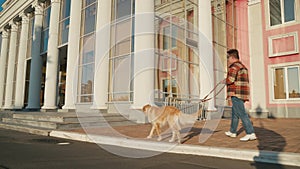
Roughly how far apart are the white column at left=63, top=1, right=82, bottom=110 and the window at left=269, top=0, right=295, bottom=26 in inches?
480

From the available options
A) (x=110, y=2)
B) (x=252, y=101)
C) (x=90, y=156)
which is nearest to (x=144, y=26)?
(x=110, y=2)

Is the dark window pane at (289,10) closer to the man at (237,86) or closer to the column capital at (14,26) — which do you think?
the man at (237,86)

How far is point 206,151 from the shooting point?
4.54 m

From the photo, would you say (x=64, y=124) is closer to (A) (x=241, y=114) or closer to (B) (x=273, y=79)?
(A) (x=241, y=114)

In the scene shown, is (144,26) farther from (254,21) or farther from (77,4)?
(254,21)

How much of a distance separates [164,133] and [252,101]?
10.6 meters

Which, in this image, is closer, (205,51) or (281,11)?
(205,51)

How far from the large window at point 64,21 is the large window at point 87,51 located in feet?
5.67

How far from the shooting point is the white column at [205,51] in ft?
41.4

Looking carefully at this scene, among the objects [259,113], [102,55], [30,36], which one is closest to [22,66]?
[30,36]

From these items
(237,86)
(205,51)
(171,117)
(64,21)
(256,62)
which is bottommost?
(171,117)

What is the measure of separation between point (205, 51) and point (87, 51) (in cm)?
711

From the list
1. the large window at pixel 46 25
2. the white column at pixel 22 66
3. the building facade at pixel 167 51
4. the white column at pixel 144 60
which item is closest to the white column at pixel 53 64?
the building facade at pixel 167 51

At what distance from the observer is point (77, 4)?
1432 centimetres
